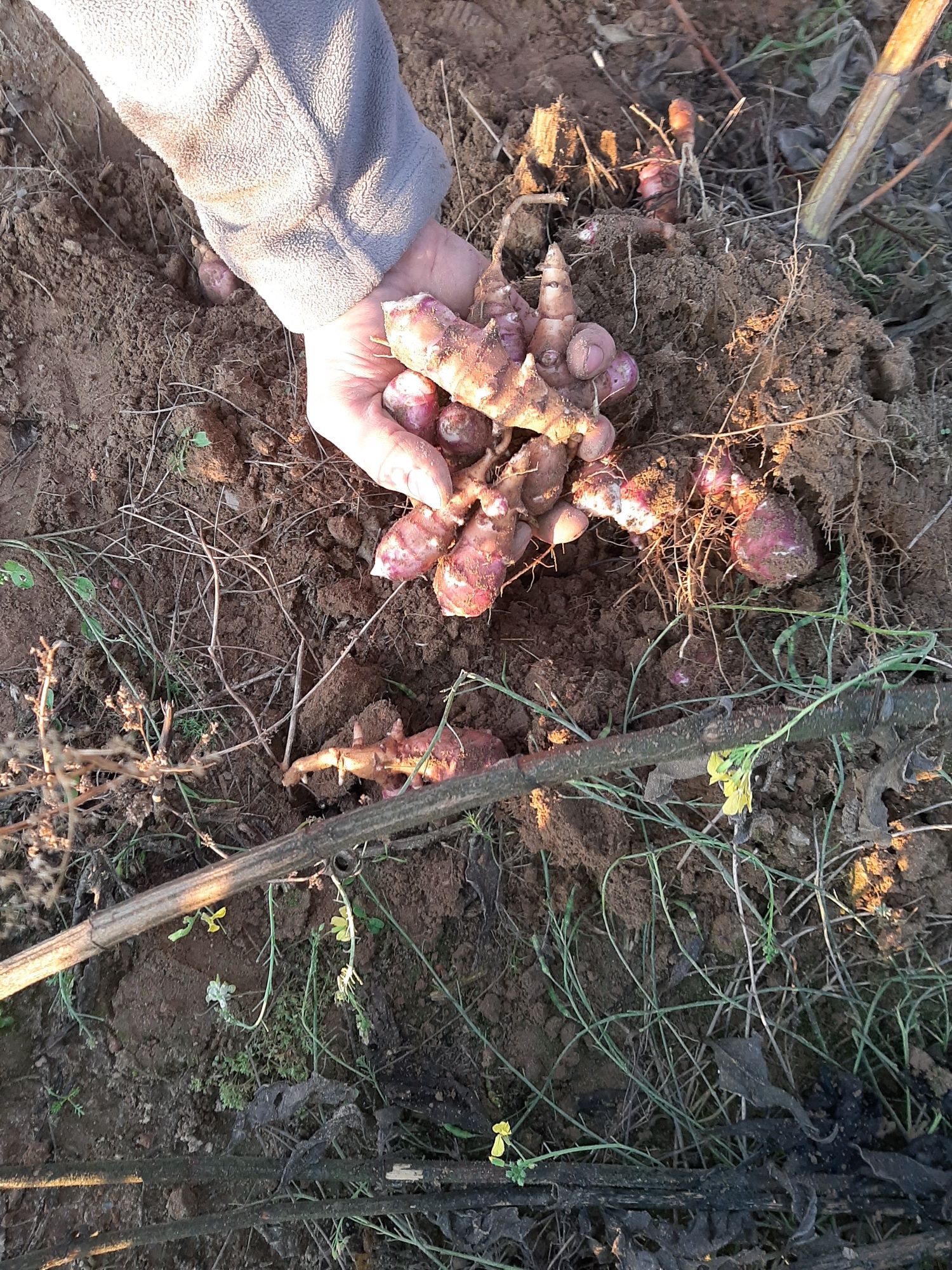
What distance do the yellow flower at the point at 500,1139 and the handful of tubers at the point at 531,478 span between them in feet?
3.63

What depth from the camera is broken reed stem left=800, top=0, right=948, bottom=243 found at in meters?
1.46

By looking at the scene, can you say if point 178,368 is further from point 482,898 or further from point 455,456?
point 482,898

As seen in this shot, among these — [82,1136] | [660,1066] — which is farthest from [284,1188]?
[660,1066]

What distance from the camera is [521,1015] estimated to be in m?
1.70

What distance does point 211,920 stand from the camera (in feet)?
5.60

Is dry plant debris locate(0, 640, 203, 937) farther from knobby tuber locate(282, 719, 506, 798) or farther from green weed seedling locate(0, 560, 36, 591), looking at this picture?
knobby tuber locate(282, 719, 506, 798)

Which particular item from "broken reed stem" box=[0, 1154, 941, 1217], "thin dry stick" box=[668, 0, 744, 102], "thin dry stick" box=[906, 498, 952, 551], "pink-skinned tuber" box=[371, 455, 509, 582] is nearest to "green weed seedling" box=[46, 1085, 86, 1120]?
"broken reed stem" box=[0, 1154, 941, 1217]

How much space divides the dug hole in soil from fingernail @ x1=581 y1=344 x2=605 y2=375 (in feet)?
0.70

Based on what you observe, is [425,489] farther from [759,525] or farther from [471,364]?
[759,525]

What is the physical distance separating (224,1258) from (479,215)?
267 cm

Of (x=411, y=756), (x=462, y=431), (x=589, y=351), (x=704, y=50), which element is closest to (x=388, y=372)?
(x=462, y=431)

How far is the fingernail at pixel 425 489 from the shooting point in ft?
5.11

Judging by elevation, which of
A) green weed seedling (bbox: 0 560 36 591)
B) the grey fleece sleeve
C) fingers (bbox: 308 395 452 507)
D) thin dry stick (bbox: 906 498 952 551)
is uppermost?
the grey fleece sleeve

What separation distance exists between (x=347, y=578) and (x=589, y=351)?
0.85 m
